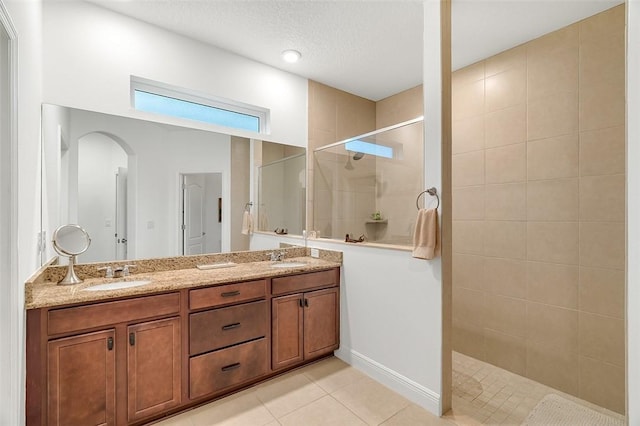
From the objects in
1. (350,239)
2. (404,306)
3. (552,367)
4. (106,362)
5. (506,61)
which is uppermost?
(506,61)

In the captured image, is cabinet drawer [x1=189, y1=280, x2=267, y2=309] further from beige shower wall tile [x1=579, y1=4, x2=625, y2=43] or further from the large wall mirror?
beige shower wall tile [x1=579, y1=4, x2=625, y2=43]

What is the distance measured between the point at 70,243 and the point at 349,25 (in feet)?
8.04

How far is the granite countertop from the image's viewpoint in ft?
5.11

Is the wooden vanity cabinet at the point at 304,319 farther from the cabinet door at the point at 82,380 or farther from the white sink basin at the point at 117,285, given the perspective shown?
the cabinet door at the point at 82,380

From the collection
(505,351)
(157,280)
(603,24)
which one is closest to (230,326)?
(157,280)

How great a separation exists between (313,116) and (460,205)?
1.73 m

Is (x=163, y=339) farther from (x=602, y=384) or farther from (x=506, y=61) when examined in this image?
(x=506, y=61)

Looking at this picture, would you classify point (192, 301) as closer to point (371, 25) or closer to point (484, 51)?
point (371, 25)

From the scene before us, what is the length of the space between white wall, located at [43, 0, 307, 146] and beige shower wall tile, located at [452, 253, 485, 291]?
2168 millimetres

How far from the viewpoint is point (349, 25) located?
2291mm

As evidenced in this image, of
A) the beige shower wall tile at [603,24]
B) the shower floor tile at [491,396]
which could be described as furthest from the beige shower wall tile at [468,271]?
the beige shower wall tile at [603,24]

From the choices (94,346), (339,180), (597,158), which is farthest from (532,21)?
(94,346)

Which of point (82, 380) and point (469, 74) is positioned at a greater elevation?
point (469, 74)

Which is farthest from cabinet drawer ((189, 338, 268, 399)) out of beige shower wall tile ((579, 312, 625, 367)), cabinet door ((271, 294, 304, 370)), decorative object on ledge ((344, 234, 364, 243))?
beige shower wall tile ((579, 312, 625, 367))
